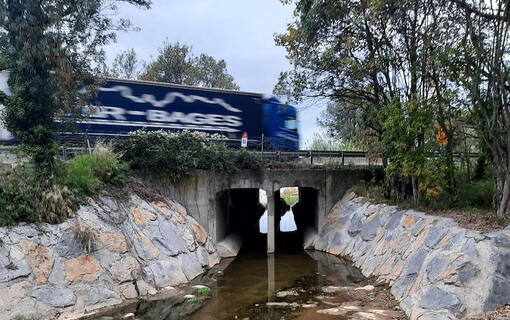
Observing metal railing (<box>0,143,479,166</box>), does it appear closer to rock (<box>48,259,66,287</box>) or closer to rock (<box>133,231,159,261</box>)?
rock (<box>133,231,159,261</box>)

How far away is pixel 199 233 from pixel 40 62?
26.1 ft

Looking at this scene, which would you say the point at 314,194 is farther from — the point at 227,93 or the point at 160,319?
the point at 160,319

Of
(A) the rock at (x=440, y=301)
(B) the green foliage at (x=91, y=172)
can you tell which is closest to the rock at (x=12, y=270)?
(B) the green foliage at (x=91, y=172)

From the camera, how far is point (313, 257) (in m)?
15.7

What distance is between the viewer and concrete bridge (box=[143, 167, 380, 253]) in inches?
611

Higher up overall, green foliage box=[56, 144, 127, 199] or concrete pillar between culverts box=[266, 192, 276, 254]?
green foliage box=[56, 144, 127, 199]

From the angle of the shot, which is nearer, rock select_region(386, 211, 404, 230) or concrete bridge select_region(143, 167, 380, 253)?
rock select_region(386, 211, 404, 230)

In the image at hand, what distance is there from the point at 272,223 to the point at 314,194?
3.63 meters

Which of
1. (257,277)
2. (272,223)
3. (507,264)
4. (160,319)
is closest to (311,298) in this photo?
(257,277)

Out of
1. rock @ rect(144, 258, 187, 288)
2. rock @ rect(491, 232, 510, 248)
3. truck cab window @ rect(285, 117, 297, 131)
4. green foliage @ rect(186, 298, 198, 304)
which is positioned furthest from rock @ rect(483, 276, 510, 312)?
truck cab window @ rect(285, 117, 297, 131)

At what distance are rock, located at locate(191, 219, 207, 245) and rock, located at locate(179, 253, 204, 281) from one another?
111cm

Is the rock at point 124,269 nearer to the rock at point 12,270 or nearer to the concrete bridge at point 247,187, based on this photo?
the rock at point 12,270

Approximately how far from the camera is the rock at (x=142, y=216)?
1218 centimetres

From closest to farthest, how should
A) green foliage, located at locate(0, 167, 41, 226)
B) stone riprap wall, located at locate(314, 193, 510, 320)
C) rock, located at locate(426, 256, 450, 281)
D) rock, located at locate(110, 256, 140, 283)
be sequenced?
stone riprap wall, located at locate(314, 193, 510, 320) < rock, located at locate(426, 256, 450, 281) < green foliage, located at locate(0, 167, 41, 226) < rock, located at locate(110, 256, 140, 283)
